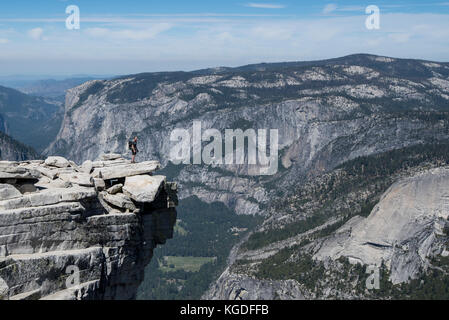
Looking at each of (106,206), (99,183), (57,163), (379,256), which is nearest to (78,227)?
(106,206)

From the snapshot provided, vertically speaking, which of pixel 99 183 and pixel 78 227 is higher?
pixel 99 183

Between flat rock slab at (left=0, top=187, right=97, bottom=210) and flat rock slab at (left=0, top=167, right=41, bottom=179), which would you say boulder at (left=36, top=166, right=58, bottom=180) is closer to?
flat rock slab at (left=0, top=167, right=41, bottom=179)

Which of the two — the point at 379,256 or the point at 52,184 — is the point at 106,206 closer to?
the point at 52,184

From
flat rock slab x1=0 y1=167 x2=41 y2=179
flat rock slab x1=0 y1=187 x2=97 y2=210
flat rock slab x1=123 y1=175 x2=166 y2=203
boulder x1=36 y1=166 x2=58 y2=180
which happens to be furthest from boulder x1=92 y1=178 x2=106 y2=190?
flat rock slab x1=0 y1=167 x2=41 y2=179

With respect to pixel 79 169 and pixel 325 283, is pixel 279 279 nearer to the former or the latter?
pixel 325 283
